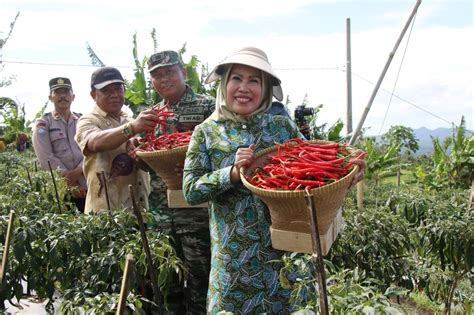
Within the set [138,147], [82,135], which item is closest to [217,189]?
[138,147]

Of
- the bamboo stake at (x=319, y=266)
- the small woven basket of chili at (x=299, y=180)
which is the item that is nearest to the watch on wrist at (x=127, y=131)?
the small woven basket of chili at (x=299, y=180)

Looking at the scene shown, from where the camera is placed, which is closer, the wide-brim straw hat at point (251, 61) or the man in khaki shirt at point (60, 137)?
the wide-brim straw hat at point (251, 61)

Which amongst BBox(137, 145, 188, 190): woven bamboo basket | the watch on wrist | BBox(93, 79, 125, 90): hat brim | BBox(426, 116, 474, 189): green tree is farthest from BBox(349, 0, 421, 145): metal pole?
BBox(137, 145, 188, 190): woven bamboo basket

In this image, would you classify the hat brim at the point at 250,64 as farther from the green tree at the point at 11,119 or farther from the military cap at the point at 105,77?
the green tree at the point at 11,119

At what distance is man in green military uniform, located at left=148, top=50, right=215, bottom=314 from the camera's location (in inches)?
104

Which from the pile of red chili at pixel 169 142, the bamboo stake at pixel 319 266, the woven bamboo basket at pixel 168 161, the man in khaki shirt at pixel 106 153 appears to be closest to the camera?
the bamboo stake at pixel 319 266

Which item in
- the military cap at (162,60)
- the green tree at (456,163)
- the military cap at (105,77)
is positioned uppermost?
the military cap at (162,60)

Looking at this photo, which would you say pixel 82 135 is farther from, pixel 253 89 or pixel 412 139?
pixel 412 139

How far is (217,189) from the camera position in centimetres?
178

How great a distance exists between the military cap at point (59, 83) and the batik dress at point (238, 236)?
280 centimetres

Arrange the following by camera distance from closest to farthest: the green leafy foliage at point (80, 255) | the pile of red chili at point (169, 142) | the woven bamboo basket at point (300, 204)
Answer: the woven bamboo basket at point (300, 204)
the green leafy foliage at point (80, 255)
the pile of red chili at point (169, 142)

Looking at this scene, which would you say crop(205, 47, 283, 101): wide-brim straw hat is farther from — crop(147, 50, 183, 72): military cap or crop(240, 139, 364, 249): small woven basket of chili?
crop(147, 50, 183, 72): military cap

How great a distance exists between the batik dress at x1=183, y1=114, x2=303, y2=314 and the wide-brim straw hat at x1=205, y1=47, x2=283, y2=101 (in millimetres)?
172

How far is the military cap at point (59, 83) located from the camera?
4.31 m
